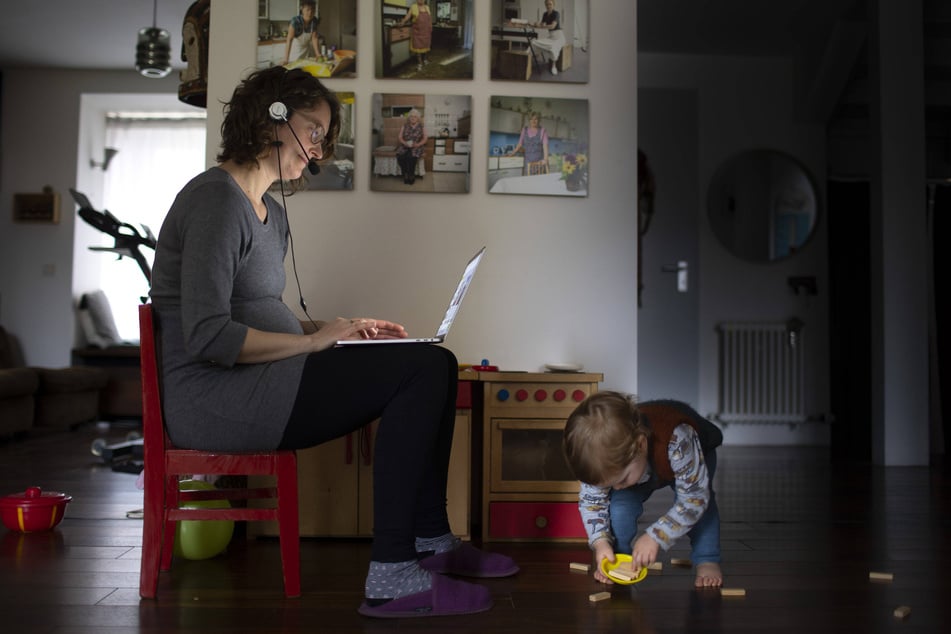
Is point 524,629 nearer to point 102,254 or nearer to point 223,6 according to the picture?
point 223,6

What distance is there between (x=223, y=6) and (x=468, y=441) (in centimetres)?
164

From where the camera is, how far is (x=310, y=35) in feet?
9.34

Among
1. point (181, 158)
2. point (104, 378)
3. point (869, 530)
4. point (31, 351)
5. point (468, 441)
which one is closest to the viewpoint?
point (468, 441)

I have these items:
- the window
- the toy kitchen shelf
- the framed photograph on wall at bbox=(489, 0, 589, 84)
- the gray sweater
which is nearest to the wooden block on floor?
the framed photograph on wall at bbox=(489, 0, 589, 84)

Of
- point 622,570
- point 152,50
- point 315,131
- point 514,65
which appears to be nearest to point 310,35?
point 514,65

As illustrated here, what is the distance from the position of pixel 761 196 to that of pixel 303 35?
4115mm

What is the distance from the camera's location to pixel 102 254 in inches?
308

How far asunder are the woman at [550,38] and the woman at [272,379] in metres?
1.33

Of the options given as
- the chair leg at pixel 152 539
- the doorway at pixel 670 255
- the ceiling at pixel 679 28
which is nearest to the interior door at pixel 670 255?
the doorway at pixel 670 255

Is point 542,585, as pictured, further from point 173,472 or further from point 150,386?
point 150,386

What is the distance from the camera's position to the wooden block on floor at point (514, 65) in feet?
9.41

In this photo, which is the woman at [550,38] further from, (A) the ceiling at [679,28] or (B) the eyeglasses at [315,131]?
(A) the ceiling at [679,28]

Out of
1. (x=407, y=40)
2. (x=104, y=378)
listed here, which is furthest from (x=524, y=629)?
(x=104, y=378)

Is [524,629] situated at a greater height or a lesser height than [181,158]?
lesser
